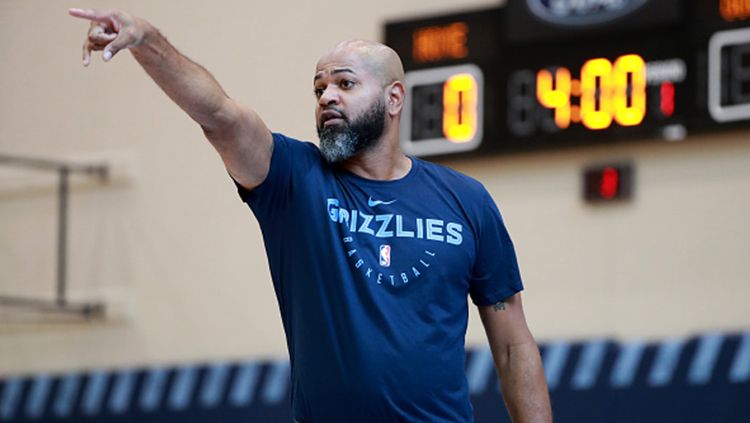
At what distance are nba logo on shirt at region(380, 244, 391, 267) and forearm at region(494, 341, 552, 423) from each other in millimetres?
460

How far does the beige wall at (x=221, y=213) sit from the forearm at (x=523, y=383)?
2665 millimetres

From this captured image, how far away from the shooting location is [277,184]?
330 centimetres

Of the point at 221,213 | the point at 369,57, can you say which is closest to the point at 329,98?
the point at 369,57

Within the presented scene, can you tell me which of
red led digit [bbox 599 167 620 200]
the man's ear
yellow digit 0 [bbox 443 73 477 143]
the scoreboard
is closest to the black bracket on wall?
the scoreboard

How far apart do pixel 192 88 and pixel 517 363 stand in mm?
1053

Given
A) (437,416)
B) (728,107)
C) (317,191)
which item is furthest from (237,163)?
(728,107)

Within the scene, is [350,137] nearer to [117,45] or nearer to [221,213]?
[117,45]

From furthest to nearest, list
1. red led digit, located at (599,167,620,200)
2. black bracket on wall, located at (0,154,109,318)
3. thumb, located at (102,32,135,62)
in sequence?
black bracket on wall, located at (0,154,109,318) < red led digit, located at (599,167,620,200) < thumb, located at (102,32,135,62)

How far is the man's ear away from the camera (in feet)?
11.4

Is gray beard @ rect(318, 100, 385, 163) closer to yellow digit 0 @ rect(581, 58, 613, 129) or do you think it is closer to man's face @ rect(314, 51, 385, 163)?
man's face @ rect(314, 51, 385, 163)

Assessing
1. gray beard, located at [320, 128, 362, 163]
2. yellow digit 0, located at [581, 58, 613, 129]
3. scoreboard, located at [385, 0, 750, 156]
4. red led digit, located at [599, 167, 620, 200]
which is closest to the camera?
gray beard, located at [320, 128, 362, 163]

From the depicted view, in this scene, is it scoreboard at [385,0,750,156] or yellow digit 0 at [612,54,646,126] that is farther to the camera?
yellow digit 0 at [612,54,646,126]

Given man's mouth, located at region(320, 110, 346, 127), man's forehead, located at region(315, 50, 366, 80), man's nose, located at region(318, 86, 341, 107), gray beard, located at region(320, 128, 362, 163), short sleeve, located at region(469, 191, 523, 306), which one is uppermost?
man's forehead, located at region(315, 50, 366, 80)

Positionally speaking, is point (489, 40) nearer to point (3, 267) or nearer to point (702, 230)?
point (702, 230)
